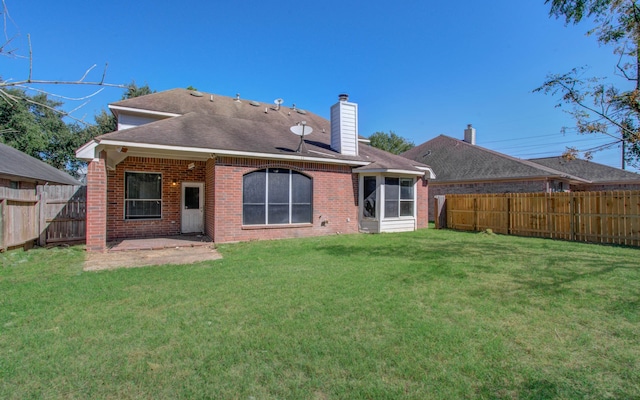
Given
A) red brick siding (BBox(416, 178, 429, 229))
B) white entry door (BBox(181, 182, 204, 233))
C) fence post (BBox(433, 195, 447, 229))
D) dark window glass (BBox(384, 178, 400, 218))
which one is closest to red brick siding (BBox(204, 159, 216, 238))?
white entry door (BBox(181, 182, 204, 233))

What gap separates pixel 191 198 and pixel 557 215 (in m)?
14.2

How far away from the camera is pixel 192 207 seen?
1218cm

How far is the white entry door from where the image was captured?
1200 centimetres

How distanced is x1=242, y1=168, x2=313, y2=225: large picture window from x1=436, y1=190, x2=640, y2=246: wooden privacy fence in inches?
322

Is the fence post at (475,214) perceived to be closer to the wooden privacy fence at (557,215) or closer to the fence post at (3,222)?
the wooden privacy fence at (557,215)

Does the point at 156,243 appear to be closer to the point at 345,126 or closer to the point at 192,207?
the point at 192,207

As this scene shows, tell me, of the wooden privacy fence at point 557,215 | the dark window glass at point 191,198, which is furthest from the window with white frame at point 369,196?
the dark window glass at point 191,198

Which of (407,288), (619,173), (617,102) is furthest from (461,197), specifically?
(619,173)

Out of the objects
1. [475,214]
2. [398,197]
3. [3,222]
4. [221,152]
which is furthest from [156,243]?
[475,214]

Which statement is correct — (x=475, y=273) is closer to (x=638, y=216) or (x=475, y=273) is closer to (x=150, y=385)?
(x=150, y=385)

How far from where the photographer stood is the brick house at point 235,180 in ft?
30.9

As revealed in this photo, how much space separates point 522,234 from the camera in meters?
13.0

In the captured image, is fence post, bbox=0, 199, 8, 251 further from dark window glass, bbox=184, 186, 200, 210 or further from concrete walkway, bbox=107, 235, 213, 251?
dark window glass, bbox=184, 186, 200, 210

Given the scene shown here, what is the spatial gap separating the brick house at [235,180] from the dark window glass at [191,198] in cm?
4
